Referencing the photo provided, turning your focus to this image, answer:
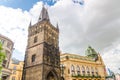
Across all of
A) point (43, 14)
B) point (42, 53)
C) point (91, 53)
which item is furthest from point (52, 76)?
point (91, 53)

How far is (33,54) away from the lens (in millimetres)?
33750

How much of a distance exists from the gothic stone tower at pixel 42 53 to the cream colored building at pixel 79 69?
9.33m

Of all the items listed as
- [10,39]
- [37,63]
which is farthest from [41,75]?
[10,39]

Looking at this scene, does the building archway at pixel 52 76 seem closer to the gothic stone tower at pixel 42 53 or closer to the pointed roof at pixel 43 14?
→ the gothic stone tower at pixel 42 53

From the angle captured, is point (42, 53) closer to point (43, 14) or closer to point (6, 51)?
point (6, 51)

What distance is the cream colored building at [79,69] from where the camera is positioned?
43.7 m

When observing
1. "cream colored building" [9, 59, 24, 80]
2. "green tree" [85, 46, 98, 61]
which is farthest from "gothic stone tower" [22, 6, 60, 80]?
"green tree" [85, 46, 98, 61]

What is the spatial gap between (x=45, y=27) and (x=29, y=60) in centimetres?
1027

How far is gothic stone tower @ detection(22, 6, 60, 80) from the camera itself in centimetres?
3069

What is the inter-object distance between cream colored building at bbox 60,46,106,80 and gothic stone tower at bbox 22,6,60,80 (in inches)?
367

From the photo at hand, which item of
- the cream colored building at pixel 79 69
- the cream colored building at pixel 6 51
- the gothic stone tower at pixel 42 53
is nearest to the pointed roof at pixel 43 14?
the gothic stone tower at pixel 42 53

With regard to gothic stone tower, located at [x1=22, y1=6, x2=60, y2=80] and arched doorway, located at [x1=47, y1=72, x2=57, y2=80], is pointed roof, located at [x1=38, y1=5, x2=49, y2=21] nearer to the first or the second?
gothic stone tower, located at [x1=22, y1=6, x2=60, y2=80]

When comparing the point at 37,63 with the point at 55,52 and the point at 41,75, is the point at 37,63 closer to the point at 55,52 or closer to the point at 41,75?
the point at 41,75

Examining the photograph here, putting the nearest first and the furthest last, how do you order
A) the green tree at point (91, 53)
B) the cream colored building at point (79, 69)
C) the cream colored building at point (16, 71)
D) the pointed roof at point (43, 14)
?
1. the pointed roof at point (43, 14)
2. the cream colored building at point (79, 69)
3. the cream colored building at point (16, 71)
4. the green tree at point (91, 53)
